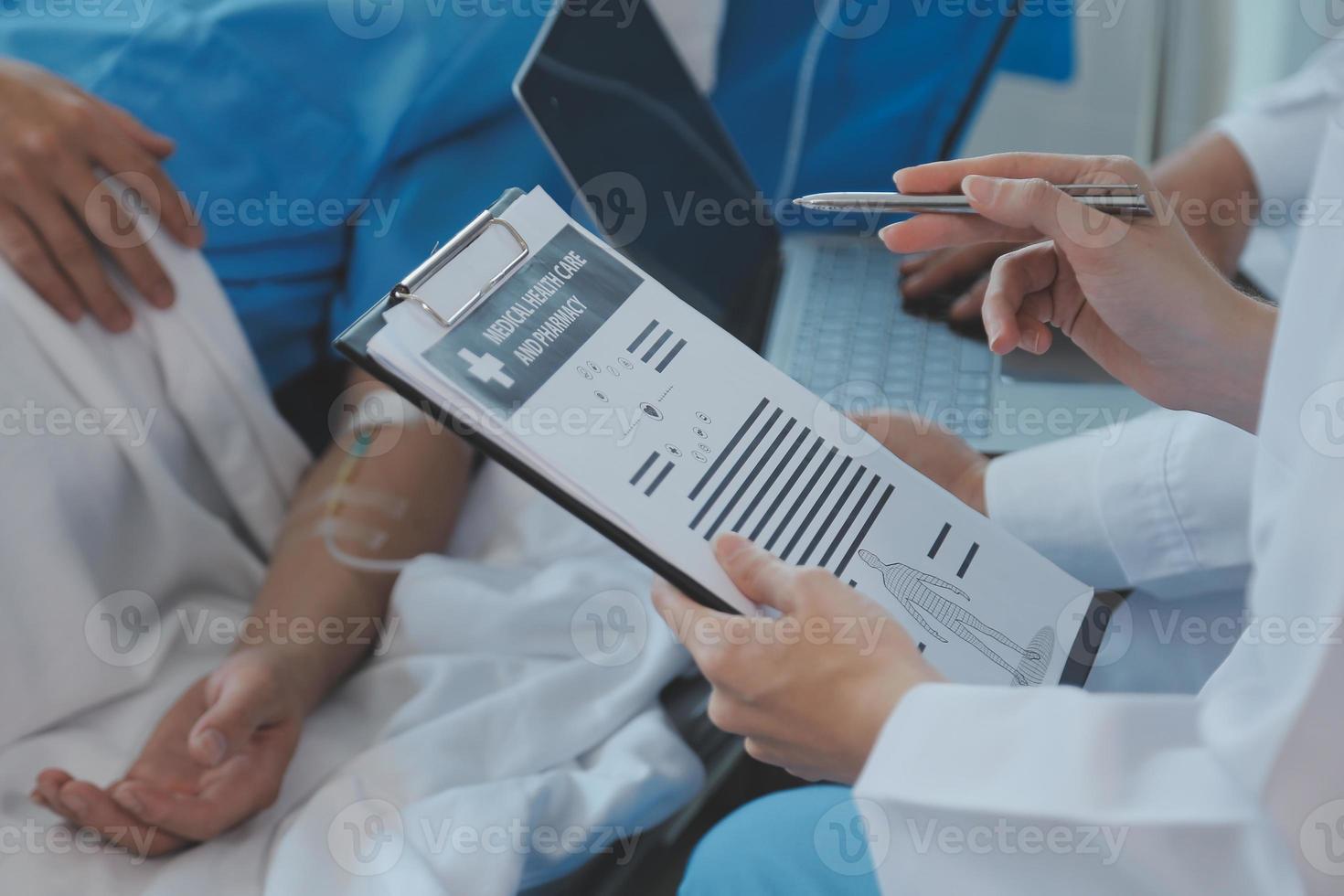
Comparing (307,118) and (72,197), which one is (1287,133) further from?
(72,197)

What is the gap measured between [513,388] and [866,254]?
2.15ft

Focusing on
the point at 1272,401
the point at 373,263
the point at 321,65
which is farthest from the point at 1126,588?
the point at 321,65

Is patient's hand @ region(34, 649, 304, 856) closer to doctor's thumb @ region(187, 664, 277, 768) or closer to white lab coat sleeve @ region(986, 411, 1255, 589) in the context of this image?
doctor's thumb @ region(187, 664, 277, 768)

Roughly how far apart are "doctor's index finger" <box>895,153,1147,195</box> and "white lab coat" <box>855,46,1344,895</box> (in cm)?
17

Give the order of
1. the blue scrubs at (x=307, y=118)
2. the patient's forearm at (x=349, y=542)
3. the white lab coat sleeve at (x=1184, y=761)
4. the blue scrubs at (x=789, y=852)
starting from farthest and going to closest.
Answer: the blue scrubs at (x=307, y=118), the patient's forearm at (x=349, y=542), the blue scrubs at (x=789, y=852), the white lab coat sleeve at (x=1184, y=761)

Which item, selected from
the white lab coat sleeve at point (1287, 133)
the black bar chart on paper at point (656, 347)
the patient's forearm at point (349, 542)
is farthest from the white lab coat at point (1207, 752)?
the white lab coat sleeve at point (1287, 133)

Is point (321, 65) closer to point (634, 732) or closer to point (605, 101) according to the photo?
point (605, 101)

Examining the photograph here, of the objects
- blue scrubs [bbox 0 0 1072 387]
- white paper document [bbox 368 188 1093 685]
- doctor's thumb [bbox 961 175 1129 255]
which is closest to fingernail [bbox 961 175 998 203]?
doctor's thumb [bbox 961 175 1129 255]

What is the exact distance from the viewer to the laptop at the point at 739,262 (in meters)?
0.85

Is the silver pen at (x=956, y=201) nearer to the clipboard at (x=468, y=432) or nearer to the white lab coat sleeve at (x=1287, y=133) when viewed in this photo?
the clipboard at (x=468, y=432)

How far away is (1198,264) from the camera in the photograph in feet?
1.92

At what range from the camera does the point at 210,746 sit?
0.67 meters

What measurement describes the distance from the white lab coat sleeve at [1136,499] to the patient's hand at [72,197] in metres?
0.69

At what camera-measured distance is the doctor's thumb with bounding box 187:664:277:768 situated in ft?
2.21
